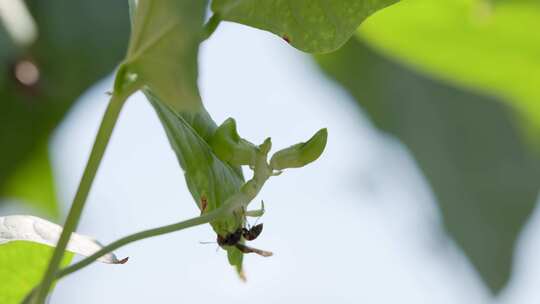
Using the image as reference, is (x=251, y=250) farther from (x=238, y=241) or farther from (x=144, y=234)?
(x=144, y=234)

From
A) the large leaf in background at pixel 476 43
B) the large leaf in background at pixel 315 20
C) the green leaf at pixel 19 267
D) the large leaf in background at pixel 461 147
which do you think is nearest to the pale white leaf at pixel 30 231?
the green leaf at pixel 19 267

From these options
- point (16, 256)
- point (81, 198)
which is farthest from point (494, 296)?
point (81, 198)

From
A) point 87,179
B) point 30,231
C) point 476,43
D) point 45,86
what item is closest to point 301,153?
point 87,179

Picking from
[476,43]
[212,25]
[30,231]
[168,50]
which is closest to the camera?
[168,50]

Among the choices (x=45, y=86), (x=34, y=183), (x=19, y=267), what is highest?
(x=19, y=267)

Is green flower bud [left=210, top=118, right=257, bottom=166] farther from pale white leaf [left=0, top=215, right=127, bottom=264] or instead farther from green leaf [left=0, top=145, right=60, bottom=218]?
green leaf [left=0, top=145, right=60, bottom=218]

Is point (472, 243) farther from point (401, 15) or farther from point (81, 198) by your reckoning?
point (81, 198)
